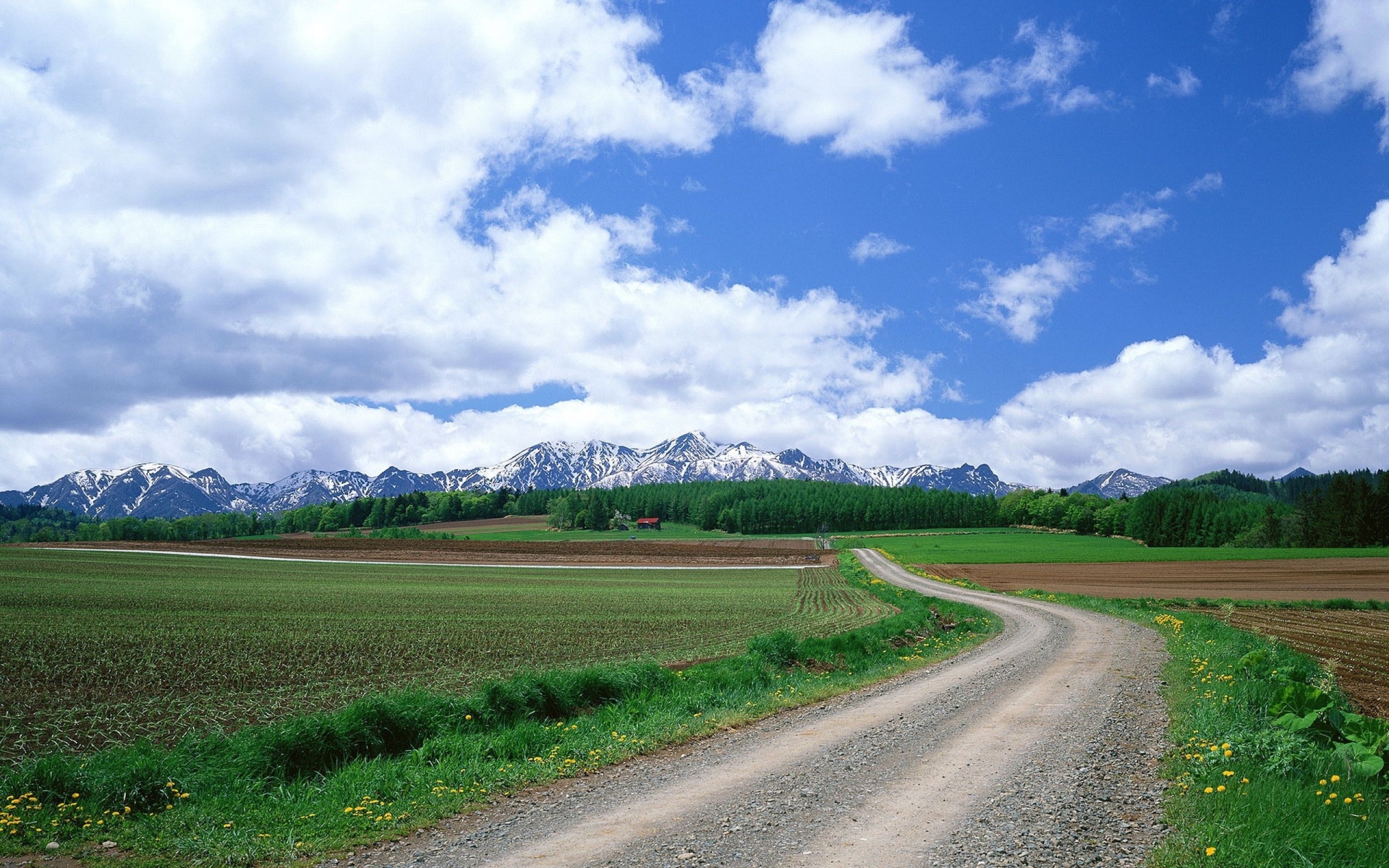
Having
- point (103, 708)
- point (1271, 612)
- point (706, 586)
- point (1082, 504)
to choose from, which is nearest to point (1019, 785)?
point (103, 708)

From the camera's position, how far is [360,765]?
11672 mm

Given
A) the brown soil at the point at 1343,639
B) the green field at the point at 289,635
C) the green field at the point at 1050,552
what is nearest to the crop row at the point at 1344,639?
the brown soil at the point at 1343,639

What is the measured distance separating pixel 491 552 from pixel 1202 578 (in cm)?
8780

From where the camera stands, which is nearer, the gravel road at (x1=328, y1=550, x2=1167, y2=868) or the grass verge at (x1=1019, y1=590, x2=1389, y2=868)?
the grass verge at (x1=1019, y1=590, x2=1389, y2=868)

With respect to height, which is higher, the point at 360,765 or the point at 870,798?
the point at 870,798

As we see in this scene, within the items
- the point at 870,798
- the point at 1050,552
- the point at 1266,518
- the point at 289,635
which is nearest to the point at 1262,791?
the point at 870,798

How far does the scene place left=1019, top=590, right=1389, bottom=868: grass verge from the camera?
7.00m

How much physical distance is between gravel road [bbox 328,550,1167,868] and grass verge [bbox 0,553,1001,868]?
687 millimetres

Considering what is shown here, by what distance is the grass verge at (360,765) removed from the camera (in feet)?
28.4

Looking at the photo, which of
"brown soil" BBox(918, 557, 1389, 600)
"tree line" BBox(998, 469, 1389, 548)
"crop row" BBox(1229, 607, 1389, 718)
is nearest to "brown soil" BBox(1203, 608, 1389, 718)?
"crop row" BBox(1229, 607, 1389, 718)

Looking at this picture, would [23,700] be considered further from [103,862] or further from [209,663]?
[103,862]

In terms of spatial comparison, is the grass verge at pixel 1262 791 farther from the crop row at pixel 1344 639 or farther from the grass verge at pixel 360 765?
the grass verge at pixel 360 765

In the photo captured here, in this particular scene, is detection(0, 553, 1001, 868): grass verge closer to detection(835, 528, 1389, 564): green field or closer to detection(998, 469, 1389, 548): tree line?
detection(835, 528, 1389, 564): green field

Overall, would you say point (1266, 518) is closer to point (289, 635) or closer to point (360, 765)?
point (289, 635)
